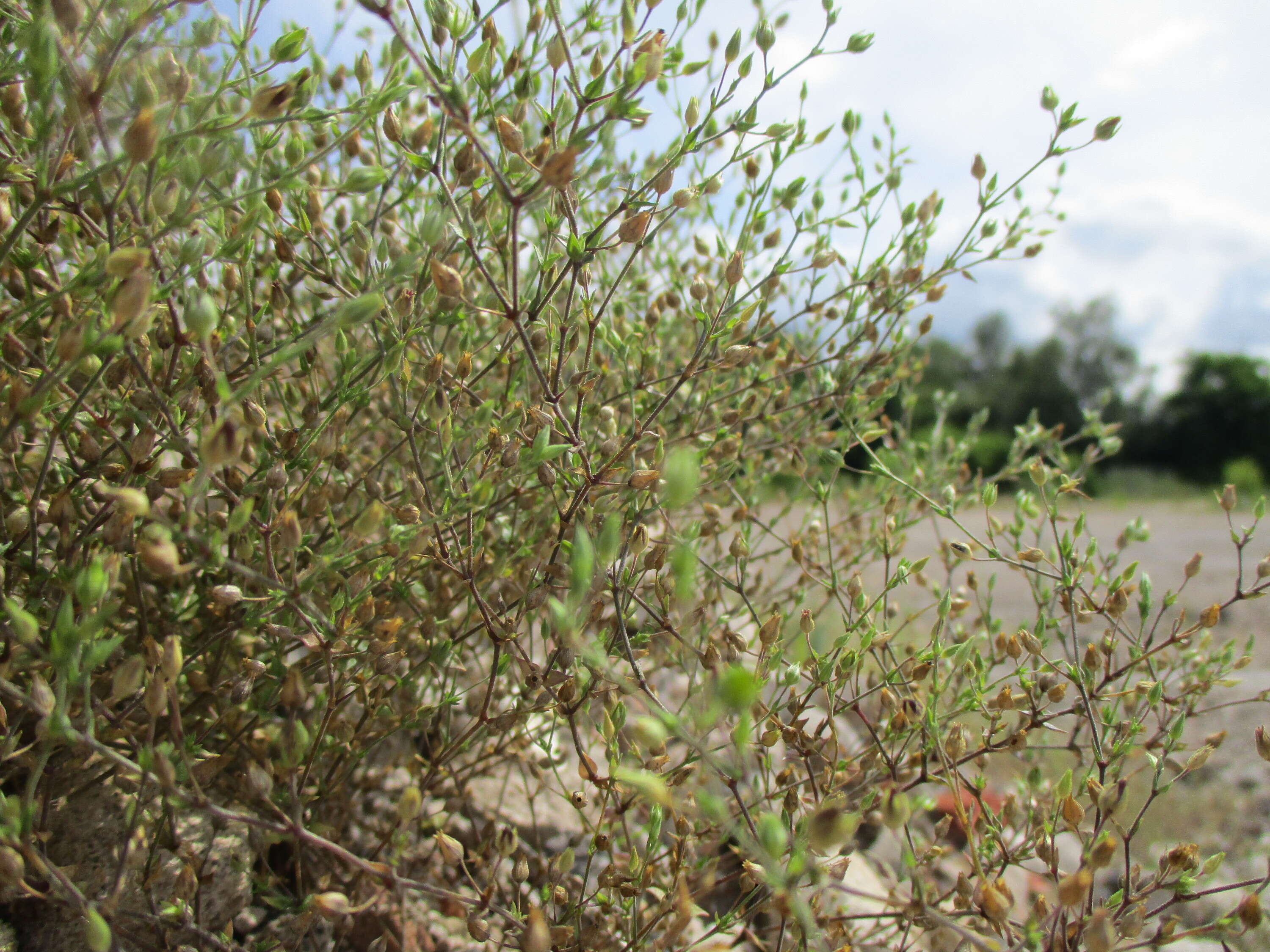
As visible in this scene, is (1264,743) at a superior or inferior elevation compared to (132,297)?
inferior

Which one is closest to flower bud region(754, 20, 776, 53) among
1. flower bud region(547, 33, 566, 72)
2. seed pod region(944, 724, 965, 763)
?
flower bud region(547, 33, 566, 72)

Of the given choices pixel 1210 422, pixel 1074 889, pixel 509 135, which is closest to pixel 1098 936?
pixel 1074 889

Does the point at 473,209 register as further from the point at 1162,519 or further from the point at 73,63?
the point at 1162,519

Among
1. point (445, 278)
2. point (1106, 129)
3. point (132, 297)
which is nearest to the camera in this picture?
point (132, 297)

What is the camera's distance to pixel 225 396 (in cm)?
38

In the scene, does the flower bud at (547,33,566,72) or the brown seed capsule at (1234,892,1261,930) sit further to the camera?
the flower bud at (547,33,566,72)

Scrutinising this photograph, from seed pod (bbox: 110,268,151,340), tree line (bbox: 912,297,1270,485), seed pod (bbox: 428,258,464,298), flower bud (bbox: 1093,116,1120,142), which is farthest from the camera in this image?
tree line (bbox: 912,297,1270,485)

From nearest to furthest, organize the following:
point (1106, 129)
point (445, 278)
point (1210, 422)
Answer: point (445, 278) < point (1106, 129) < point (1210, 422)

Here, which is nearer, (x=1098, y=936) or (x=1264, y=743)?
(x=1098, y=936)

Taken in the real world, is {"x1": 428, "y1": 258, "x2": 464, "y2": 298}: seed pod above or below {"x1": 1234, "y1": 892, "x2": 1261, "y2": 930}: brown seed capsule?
above

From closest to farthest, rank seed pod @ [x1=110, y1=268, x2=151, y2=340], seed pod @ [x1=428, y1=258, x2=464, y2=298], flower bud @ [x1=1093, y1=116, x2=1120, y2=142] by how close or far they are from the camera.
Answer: seed pod @ [x1=110, y1=268, x2=151, y2=340] < seed pod @ [x1=428, y1=258, x2=464, y2=298] < flower bud @ [x1=1093, y1=116, x2=1120, y2=142]

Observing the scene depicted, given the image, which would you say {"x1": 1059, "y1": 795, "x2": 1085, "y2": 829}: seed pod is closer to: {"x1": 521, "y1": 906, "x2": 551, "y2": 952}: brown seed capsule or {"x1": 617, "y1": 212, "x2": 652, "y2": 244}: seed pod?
{"x1": 521, "y1": 906, "x2": 551, "y2": 952}: brown seed capsule

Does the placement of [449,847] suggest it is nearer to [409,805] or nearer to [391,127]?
[409,805]

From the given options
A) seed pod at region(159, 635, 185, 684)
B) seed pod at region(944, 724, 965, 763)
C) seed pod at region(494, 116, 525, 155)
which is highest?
seed pod at region(494, 116, 525, 155)
